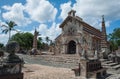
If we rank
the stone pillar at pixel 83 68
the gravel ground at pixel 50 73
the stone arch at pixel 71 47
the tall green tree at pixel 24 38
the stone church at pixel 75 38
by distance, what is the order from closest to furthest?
the gravel ground at pixel 50 73, the stone pillar at pixel 83 68, the stone church at pixel 75 38, the stone arch at pixel 71 47, the tall green tree at pixel 24 38

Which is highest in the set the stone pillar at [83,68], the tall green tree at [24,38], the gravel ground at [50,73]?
the tall green tree at [24,38]

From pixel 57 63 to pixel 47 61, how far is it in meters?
2.37

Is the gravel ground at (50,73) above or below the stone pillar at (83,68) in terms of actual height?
below

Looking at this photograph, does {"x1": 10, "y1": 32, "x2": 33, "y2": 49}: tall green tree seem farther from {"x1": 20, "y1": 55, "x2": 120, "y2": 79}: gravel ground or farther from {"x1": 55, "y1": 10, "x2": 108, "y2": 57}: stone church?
{"x1": 20, "y1": 55, "x2": 120, "y2": 79}: gravel ground

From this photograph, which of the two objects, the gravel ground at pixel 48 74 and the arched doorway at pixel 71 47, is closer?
the gravel ground at pixel 48 74

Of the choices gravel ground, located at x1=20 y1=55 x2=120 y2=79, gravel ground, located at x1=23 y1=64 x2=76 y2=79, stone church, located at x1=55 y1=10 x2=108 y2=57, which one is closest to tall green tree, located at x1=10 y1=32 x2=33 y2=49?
stone church, located at x1=55 y1=10 x2=108 y2=57

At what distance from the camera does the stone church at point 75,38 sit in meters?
28.2

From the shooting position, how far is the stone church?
28.2m

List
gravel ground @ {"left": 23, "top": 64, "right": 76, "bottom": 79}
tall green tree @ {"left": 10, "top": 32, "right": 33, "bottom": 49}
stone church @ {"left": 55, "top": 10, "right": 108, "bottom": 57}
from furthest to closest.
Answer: tall green tree @ {"left": 10, "top": 32, "right": 33, "bottom": 49} → stone church @ {"left": 55, "top": 10, "right": 108, "bottom": 57} → gravel ground @ {"left": 23, "top": 64, "right": 76, "bottom": 79}

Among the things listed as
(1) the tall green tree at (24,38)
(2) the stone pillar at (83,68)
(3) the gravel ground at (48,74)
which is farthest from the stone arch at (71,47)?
(1) the tall green tree at (24,38)

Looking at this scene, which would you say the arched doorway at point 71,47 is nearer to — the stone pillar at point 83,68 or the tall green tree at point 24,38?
the stone pillar at point 83,68

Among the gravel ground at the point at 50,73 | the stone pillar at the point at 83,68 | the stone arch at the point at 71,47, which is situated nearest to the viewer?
the gravel ground at the point at 50,73

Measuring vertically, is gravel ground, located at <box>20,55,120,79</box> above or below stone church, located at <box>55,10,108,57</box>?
below

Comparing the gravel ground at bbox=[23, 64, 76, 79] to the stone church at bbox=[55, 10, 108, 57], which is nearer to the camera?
the gravel ground at bbox=[23, 64, 76, 79]
